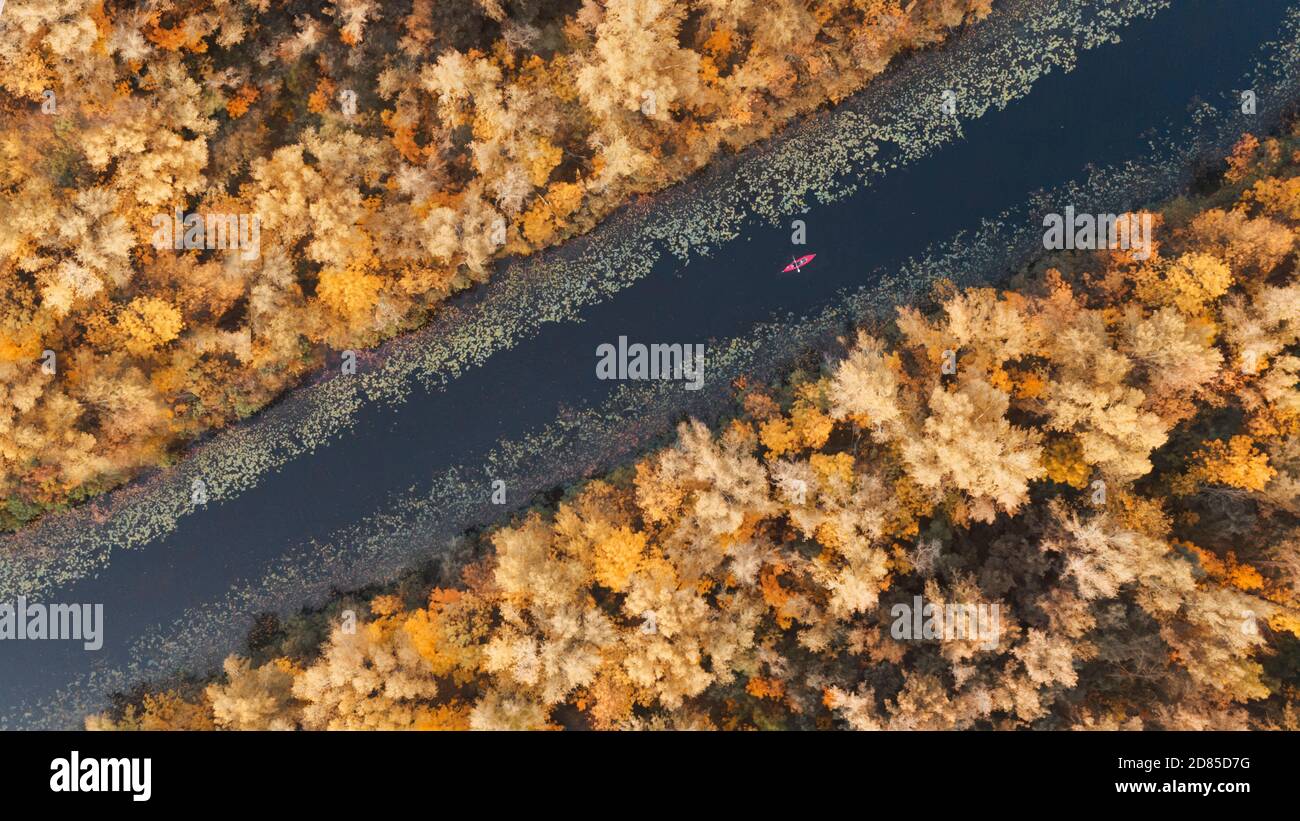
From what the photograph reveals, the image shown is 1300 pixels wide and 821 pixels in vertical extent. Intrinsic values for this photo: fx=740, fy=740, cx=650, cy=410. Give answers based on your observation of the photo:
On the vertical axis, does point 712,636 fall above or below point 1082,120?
below

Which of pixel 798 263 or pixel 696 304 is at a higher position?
pixel 798 263

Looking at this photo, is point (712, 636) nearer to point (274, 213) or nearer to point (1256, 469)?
point (1256, 469)

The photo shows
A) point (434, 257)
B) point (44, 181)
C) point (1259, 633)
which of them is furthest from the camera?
point (434, 257)
